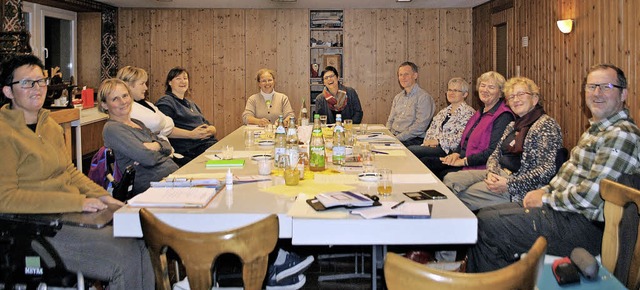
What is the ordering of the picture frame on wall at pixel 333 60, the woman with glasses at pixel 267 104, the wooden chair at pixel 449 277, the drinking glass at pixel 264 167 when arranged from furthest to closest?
the picture frame on wall at pixel 333 60, the woman with glasses at pixel 267 104, the drinking glass at pixel 264 167, the wooden chair at pixel 449 277

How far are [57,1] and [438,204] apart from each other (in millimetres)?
6878

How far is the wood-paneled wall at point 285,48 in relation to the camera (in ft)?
31.5

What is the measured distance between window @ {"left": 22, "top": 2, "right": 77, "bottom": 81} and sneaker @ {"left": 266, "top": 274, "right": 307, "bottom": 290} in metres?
5.62

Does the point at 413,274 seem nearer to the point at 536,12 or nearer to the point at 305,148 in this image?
the point at 305,148

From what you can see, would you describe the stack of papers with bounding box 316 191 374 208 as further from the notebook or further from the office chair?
the notebook

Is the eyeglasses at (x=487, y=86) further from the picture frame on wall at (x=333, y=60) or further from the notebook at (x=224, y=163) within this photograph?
the picture frame on wall at (x=333, y=60)

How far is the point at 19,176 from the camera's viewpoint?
9.11 feet

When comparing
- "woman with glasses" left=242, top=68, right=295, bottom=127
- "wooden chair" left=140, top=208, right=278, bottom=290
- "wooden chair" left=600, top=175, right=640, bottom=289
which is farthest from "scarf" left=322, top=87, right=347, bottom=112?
"wooden chair" left=140, top=208, right=278, bottom=290

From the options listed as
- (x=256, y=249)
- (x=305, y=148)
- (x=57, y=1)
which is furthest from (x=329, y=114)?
(x=256, y=249)

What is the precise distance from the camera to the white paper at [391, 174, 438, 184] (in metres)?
3.06

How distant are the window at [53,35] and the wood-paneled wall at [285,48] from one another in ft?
2.80

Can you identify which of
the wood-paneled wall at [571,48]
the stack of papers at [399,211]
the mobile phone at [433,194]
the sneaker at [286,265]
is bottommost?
the sneaker at [286,265]

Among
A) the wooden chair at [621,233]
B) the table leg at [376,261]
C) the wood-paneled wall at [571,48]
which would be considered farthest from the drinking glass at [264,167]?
the wood-paneled wall at [571,48]

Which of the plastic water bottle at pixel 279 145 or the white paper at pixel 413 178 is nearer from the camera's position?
the white paper at pixel 413 178
